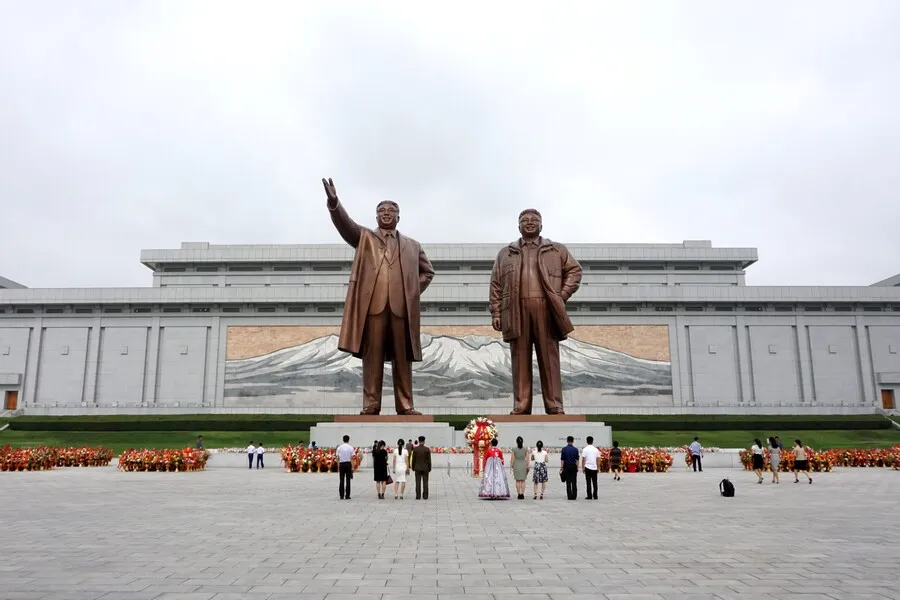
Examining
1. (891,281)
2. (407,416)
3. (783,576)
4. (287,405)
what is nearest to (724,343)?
(891,281)

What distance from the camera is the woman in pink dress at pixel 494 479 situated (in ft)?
34.6

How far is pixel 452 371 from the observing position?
121 ft

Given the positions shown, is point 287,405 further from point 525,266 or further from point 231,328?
point 525,266

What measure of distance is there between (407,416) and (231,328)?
25.8 metres

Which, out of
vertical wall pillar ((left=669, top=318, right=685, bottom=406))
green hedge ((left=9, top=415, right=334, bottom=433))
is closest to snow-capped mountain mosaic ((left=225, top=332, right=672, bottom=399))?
vertical wall pillar ((left=669, top=318, right=685, bottom=406))

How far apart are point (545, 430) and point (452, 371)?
21.7 meters

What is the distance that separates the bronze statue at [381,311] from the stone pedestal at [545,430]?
7.96 ft

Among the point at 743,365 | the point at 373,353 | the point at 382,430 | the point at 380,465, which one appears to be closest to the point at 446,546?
the point at 380,465

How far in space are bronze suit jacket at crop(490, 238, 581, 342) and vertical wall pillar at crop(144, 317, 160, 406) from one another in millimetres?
28098

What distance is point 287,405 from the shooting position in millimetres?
36406

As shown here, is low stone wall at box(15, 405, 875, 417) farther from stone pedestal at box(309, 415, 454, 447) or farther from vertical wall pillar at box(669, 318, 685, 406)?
stone pedestal at box(309, 415, 454, 447)

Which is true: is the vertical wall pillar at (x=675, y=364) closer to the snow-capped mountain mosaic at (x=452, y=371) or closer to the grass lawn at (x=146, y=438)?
the snow-capped mountain mosaic at (x=452, y=371)

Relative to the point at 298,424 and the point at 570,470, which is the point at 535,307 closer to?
the point at 570,470

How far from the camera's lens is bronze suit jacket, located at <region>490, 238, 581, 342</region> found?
52.7 ft
